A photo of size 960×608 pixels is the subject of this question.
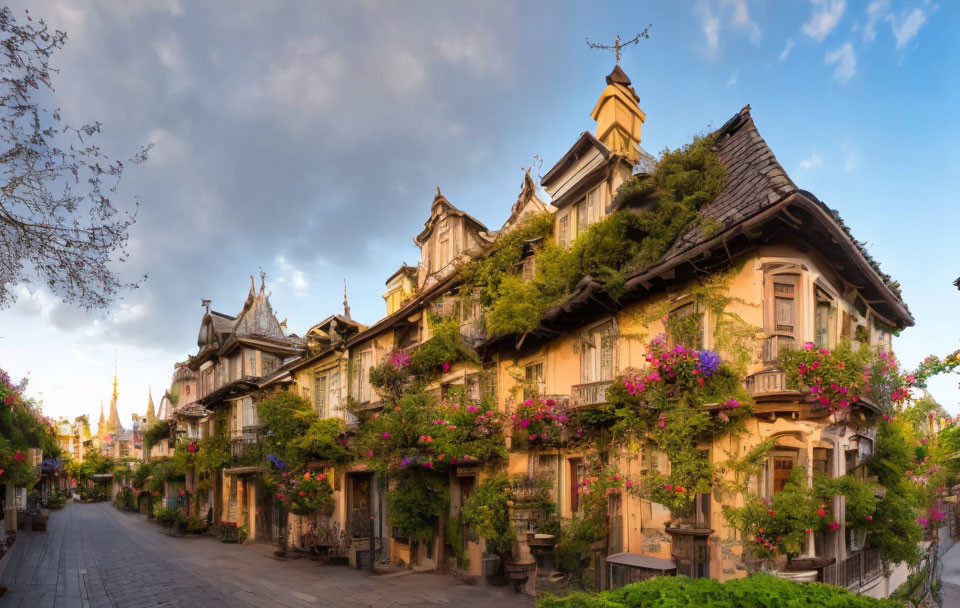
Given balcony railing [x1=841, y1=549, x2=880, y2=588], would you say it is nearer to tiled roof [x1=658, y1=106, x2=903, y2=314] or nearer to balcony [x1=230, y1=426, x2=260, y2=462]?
tiled roof [x1=658, y1=106, x2=903, y2=314]

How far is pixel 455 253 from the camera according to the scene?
21.2 m

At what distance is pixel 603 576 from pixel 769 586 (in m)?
7.93

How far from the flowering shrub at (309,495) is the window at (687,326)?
16531mm

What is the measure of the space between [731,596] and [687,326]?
649cm

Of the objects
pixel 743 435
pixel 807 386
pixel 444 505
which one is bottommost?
pixel 444 505

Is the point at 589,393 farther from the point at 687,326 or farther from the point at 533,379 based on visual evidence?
the point at 533,379

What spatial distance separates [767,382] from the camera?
10.4 m

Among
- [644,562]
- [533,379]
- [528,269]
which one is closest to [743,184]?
[528,269]

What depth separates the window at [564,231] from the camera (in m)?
16.3

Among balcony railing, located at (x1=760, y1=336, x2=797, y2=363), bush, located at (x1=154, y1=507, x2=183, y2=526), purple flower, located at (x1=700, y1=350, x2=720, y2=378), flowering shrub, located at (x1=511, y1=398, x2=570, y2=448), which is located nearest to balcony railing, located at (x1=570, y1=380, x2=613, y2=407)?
flowering shrub, located at (x1=511, y1=398, x2=570, y2=448)

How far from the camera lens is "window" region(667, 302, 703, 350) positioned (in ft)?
38.9

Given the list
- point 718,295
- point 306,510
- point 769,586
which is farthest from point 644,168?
point 306,510

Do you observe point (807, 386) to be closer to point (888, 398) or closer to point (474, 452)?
point (888, 398)

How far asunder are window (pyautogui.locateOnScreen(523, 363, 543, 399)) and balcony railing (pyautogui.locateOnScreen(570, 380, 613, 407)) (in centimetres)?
201
